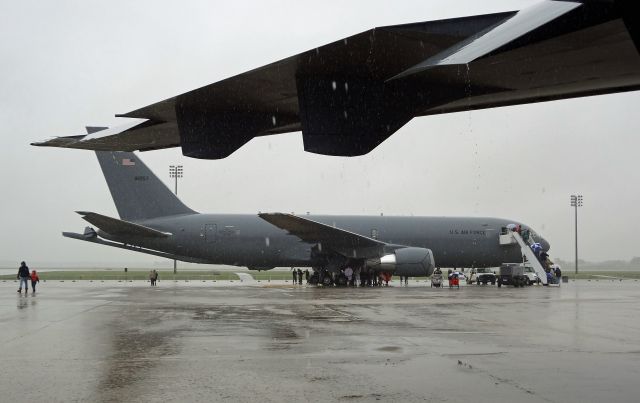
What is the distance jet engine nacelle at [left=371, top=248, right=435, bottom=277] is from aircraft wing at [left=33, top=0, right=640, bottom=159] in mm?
22484

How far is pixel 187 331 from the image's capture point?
10625 millimetres

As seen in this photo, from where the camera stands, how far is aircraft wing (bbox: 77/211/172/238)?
2636cm

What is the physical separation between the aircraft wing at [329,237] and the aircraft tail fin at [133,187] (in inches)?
A: 281

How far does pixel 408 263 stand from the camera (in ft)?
93.2

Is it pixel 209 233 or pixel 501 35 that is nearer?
pixel 501 35

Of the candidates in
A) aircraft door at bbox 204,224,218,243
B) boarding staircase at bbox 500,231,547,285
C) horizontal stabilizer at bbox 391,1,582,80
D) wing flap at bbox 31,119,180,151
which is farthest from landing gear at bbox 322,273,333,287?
horizontal stabilizer at bbox 391,1,582,80

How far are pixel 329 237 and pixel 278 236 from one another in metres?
3.57

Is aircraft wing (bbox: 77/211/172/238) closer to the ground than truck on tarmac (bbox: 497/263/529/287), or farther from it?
farther from it

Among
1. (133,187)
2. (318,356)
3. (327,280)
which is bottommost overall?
(327,280)

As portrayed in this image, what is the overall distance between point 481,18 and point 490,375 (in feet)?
13.1

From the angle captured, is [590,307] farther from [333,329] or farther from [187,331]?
A: [187,331]

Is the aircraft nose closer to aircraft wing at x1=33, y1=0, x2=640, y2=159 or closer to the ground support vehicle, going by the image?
the ground support vehicle

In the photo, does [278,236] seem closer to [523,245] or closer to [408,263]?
[408,263]

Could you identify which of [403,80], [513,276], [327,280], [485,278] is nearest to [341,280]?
[327,280]
